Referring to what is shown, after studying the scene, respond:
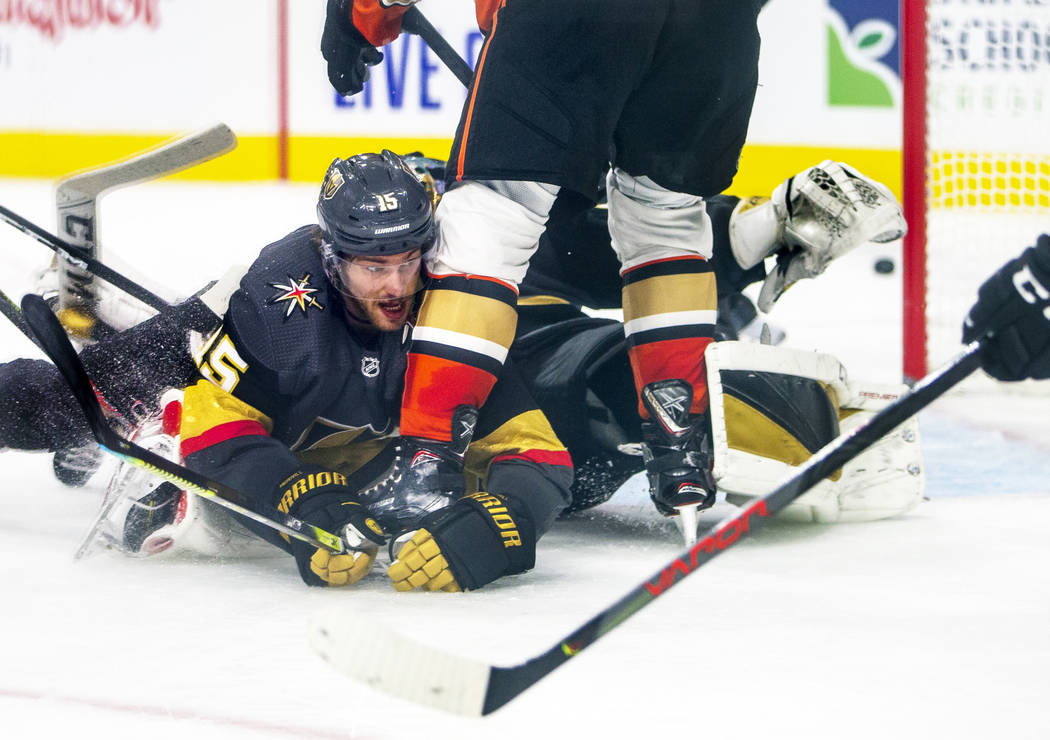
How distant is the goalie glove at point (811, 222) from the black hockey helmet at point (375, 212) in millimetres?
785

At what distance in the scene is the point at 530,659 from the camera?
1095mm

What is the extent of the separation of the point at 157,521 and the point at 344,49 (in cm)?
75

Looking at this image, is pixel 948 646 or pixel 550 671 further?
pixel 948 646

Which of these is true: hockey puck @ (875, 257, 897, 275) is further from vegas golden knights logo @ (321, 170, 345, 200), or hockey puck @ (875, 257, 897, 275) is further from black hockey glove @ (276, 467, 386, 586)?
black hockey glove @ (276, 467, 386, 586)

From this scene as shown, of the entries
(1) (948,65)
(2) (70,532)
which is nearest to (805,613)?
(2) (70,532)

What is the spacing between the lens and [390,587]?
1.56 metres

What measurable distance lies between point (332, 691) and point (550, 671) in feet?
0.73

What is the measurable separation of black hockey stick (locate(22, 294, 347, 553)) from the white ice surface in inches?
3.0

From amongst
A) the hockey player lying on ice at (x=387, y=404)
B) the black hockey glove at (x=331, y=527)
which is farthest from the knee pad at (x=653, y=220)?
the black hockey glove at (x=331, y=527)

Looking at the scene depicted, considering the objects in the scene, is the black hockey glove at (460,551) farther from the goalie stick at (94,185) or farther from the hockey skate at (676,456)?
the goalie stick at (94,185)

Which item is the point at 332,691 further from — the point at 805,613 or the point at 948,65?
the point at 948,65

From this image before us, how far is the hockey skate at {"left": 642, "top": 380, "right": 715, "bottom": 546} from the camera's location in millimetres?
1777

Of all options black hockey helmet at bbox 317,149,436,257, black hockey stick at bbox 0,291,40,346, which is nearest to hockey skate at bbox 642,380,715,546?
black hockey helmet at bbox 317,149,436,257

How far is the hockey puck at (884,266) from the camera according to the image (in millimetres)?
4359
